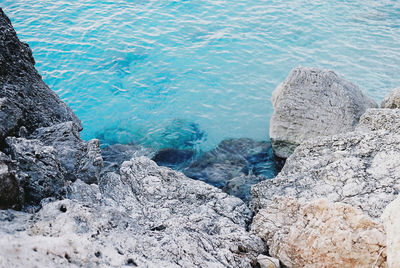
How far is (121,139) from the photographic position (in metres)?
10.5

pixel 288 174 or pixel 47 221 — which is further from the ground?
pixel 47 221

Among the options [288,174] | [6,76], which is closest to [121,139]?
[6,76]

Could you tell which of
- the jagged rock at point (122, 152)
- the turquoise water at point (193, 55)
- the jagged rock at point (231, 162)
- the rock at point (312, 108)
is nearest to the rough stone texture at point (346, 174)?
the rock at point (312, 108)

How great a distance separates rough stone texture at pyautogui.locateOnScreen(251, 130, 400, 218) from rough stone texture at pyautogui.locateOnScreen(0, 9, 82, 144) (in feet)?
12.5

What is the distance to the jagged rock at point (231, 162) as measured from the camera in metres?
8.78

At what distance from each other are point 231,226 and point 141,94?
27.2 feet

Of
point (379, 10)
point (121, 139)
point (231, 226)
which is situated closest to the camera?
point (231, 226)

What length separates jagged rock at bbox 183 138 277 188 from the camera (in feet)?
28.8

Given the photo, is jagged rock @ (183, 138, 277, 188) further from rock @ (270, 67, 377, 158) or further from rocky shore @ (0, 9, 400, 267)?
rocky shore @ (0, 9, 400, 267)

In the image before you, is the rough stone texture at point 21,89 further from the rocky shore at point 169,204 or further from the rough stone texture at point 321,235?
the rough stone texture at point 321,235

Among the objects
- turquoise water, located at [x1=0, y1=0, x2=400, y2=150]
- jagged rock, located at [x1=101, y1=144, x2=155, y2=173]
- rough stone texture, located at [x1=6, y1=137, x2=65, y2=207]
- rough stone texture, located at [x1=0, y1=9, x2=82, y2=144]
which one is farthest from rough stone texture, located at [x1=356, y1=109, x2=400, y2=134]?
rough stone texture, located at [x1=0, y1=9, x2=82, y2=144]

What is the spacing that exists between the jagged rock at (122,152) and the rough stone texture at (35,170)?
3904 millimetres

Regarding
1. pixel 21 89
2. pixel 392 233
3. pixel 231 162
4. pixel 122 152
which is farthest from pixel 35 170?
pixel 231 162

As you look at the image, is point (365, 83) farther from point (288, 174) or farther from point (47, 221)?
point (47, 221)
